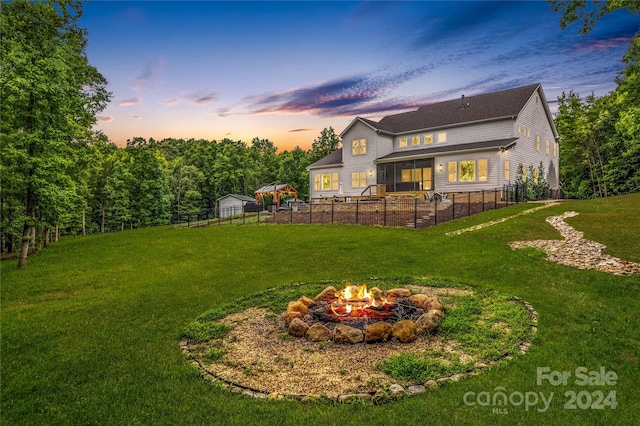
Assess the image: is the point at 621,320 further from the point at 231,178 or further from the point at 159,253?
the point at 231,178

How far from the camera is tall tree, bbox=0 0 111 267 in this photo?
14656 mm

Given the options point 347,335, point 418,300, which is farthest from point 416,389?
point 418,300

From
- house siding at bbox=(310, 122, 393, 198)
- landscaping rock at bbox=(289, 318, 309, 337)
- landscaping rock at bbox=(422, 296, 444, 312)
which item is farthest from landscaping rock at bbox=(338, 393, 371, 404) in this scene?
house siding at bbox=(310, 122, 393, 198)

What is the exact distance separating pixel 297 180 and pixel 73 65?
46.2m

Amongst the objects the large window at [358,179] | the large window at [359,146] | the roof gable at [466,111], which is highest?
the roof gable at [466,111]

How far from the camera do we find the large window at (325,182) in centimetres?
3466

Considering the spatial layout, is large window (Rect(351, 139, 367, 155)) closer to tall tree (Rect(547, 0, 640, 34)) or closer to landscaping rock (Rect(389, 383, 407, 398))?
tall tree (Rect(547, 0, 640, 34))

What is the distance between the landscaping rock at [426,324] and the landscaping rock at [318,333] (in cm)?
169

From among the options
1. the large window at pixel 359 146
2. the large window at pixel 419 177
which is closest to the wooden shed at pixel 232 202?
the large window at pixel 359 146

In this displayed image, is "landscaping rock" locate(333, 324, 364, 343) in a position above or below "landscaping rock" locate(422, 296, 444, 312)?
below

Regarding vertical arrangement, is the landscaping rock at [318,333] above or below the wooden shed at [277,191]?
below

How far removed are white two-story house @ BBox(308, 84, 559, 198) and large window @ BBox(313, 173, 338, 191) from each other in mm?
104

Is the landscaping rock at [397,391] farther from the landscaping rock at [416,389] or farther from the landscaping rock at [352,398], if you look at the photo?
the landscaping rock at [352,398]

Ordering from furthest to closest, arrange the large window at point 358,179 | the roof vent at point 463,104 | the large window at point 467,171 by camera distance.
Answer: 1. the large window at point 358,179
2. the roof vent at point 463,104
3. the large window at point 467,171
